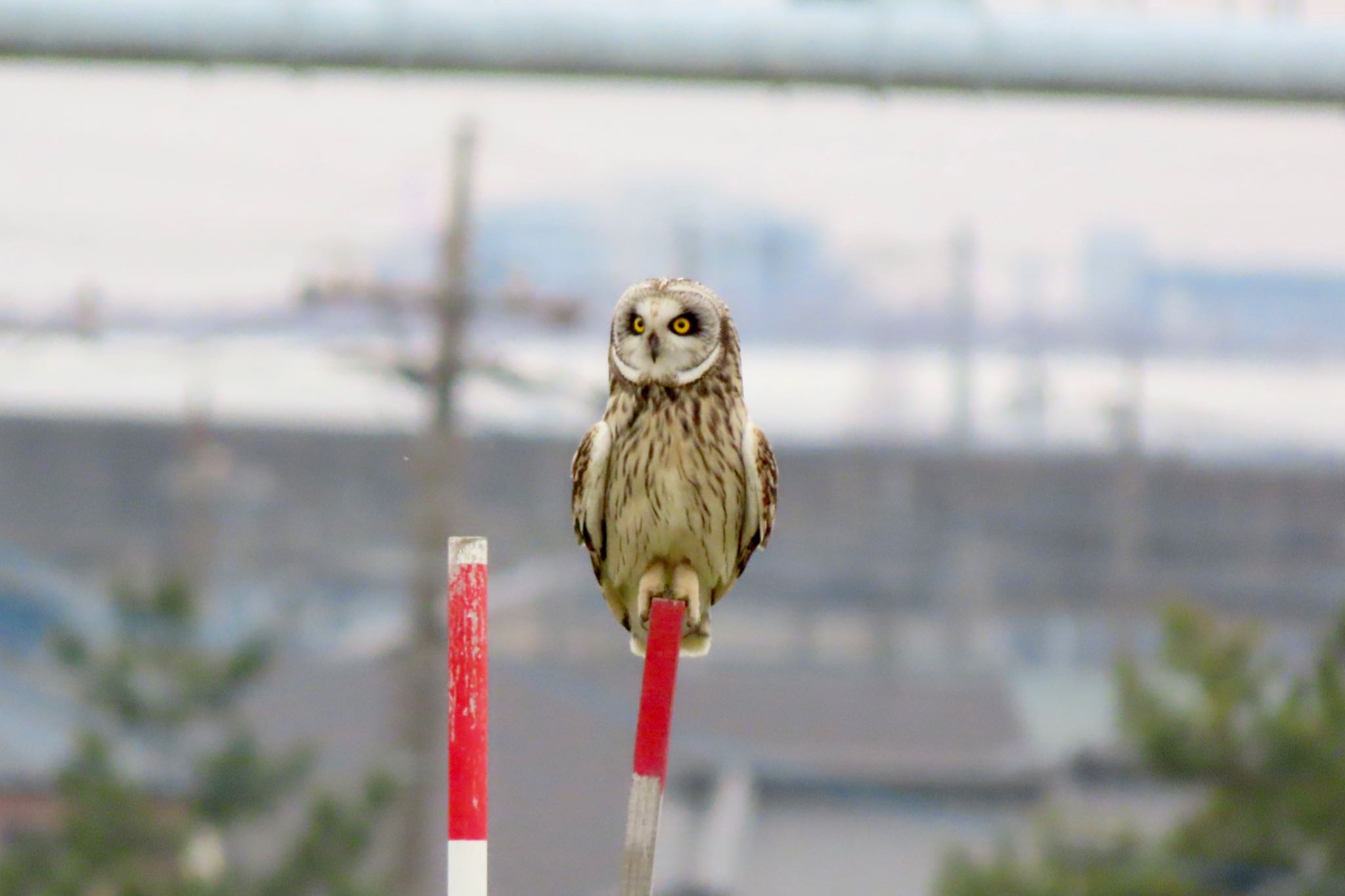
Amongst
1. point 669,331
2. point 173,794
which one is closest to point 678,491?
point 669,331

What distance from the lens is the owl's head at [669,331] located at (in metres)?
3.31

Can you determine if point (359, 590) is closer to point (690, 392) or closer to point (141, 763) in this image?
point (141, 763)

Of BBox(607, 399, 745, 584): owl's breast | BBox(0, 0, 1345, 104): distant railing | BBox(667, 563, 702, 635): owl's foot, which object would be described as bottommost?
BBox(667, 563, 702, 635): owl's foot

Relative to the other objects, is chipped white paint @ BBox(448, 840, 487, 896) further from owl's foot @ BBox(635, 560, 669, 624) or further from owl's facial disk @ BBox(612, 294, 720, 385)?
owl's facial disk @ BBox(612, 294, 720, 385)

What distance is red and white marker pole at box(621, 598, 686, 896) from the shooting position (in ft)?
10.5

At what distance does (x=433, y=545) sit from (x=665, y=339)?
417 inches

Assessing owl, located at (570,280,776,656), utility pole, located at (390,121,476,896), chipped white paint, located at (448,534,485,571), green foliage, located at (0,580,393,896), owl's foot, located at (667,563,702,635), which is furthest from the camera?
green foliage, located at (0,580,393,896)

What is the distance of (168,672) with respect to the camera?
62.7 feet

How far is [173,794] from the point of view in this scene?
771 inches

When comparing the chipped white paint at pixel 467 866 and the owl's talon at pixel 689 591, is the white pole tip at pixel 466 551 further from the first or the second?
the owl's talon at pixel 689 591

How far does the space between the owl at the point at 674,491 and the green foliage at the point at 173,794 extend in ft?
40.3

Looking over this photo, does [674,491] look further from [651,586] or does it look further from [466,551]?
[466,551]

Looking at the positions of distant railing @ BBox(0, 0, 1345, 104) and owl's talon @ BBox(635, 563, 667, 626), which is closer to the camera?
owl's talon @ BBox(635, 563, 667, 626)

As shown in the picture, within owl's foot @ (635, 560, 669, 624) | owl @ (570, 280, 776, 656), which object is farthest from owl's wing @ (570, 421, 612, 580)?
owl's foot @ (635, 560, 669, 624)
